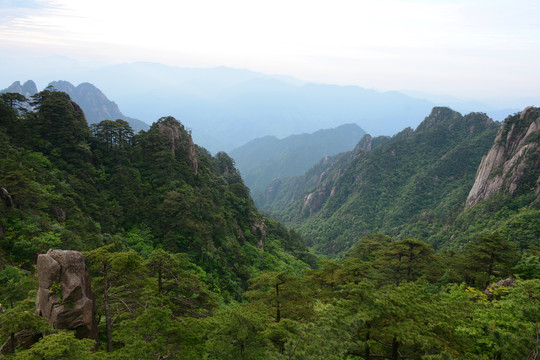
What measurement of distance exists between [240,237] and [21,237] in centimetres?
2669

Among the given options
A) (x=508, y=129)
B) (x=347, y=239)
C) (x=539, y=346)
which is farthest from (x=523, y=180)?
(x=539, y=346)

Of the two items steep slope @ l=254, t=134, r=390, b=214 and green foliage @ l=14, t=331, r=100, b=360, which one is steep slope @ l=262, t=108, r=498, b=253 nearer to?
steep slope @ l=254, t=134, r=390, b=214

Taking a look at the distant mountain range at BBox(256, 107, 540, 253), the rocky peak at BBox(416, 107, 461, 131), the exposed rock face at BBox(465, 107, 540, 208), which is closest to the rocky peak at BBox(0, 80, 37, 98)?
the distant mountain range at BBox(256, 107, 540, 253)

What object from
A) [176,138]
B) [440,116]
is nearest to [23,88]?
[176,138]

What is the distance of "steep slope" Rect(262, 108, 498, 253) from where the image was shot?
3504 inches

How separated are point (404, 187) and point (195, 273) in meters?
97.8

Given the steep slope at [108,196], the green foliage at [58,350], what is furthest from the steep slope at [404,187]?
the green foliage at [58,350]

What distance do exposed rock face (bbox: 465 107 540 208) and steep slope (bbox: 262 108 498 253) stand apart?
34.9ft

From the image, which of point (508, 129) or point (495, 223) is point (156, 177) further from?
point (508, 129)

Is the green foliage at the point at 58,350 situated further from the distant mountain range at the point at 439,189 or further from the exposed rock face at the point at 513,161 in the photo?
the exposed rock face at the point at 513,161

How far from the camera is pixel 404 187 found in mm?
106562

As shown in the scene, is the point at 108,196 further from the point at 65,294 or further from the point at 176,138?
the point at 65,294

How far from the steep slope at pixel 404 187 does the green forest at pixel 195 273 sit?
4176 cm

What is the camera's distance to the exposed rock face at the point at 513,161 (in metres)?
50.9
